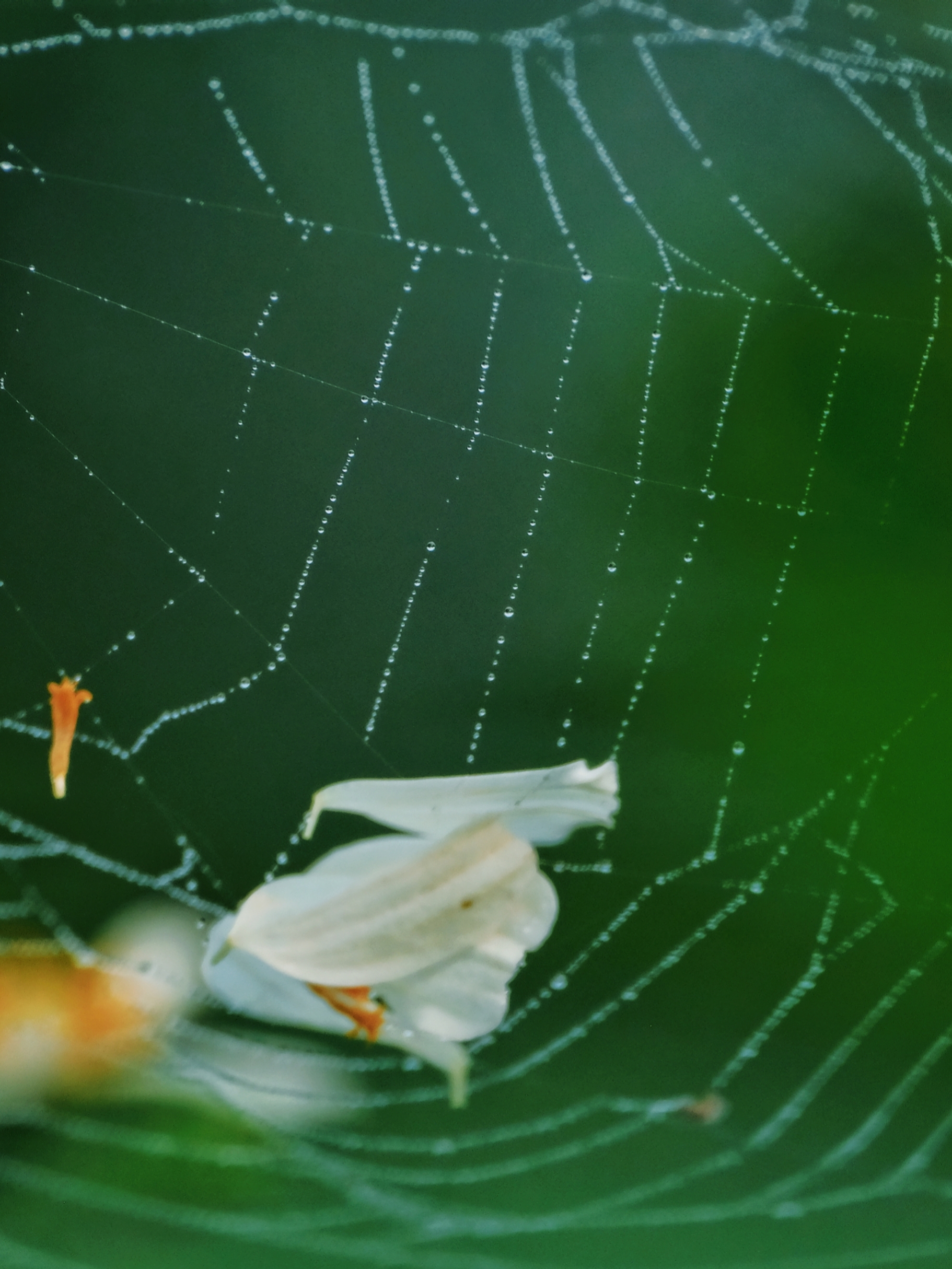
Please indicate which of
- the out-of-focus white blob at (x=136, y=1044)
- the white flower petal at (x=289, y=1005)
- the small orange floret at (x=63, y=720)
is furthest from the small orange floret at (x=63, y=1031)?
the small orange floret at (x=63, y=720)

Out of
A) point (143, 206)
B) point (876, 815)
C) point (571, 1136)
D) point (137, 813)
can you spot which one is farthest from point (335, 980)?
point (143, 206)

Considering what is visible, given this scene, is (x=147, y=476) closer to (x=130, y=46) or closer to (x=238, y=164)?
(x=238, y=164)

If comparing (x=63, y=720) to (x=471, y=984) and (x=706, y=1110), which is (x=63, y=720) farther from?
(x=706, y=1110)

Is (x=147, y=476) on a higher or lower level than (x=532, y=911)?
higher

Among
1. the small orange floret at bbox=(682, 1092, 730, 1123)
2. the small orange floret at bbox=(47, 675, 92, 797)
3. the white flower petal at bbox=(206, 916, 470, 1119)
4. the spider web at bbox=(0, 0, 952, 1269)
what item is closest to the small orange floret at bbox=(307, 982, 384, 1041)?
the white flower petal at bbox=(206, 916, 470, 1119)

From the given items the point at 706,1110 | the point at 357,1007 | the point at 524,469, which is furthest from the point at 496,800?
the point at 524,469

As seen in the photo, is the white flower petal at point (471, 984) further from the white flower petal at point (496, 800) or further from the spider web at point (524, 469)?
the spider web at point (524, 469)
